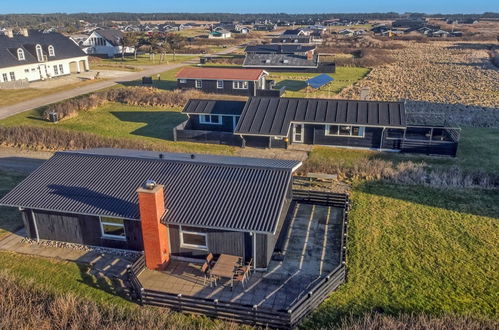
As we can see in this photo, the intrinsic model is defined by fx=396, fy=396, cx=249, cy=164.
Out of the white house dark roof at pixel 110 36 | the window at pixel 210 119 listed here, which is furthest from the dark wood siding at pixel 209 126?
the white house dark roof at pixel 110 36

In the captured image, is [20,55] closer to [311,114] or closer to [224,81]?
[224,81]

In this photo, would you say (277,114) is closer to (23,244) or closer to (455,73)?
(23,244)

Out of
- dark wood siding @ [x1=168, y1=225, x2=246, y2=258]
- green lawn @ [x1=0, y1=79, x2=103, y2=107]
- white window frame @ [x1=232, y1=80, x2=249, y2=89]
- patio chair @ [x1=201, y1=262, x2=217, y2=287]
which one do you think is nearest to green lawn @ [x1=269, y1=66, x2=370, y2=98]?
white window frame @ [x1=232, y1=80, x2=249, y2=89]

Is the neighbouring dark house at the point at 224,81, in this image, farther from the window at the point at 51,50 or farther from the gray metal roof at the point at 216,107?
the window at the point at 51,50

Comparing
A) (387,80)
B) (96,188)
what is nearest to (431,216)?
(96,188)

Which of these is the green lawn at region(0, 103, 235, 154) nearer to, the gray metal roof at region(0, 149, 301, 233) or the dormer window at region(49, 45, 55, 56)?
the gray metal roof at region(0, 149, 301, 233)
